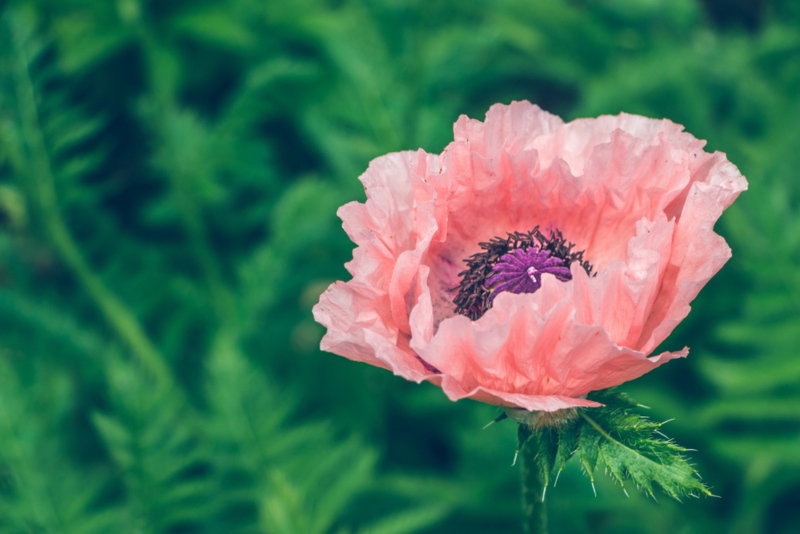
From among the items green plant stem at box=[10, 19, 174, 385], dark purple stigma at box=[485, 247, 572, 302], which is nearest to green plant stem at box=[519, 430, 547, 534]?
dark purple stigma at box=[485, 247, 572, 302]

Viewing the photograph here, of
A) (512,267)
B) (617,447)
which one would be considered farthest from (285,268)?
(617,447)

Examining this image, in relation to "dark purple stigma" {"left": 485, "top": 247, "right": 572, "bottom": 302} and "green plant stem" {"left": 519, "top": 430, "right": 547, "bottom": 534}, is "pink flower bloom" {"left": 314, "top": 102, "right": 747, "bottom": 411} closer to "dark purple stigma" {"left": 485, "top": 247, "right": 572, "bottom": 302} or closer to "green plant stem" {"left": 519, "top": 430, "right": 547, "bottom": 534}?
"dark purple stigma" {"left": 485, "top": 247, "right": 572, "bottom": 302}

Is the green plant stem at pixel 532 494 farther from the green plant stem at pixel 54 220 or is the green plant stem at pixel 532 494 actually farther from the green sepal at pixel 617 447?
the green plant stem at pixel 54 220

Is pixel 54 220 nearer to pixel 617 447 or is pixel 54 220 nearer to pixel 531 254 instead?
pixel 531 254

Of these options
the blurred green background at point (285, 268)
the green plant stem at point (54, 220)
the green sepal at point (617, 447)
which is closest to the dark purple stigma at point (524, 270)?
the green sepal at point (617, 447)

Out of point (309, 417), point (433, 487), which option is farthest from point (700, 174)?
point (309, 417)

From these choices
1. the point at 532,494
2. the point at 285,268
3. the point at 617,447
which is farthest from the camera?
the point at 285,268
